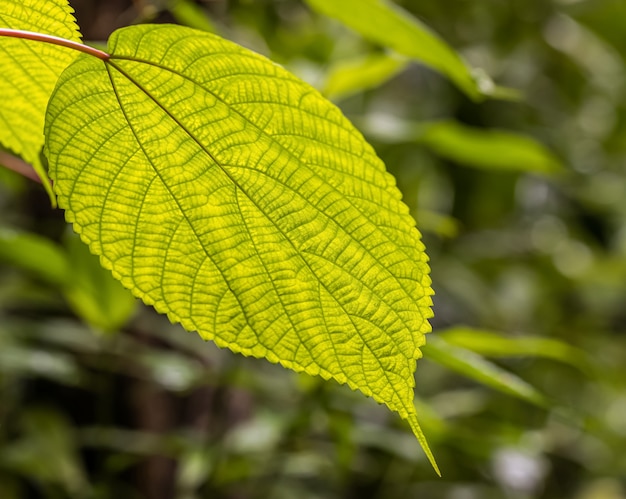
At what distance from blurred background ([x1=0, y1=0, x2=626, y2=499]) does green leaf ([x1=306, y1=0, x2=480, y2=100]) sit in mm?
194

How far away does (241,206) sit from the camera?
35 centimetres

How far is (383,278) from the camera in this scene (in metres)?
0.34

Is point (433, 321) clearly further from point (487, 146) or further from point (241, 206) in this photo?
point (241, 206)

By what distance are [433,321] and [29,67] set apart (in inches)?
49.5

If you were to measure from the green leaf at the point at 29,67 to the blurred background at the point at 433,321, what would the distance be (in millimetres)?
246

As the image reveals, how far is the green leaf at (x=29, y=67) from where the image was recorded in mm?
352

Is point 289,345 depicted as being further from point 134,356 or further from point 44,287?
point 44,287

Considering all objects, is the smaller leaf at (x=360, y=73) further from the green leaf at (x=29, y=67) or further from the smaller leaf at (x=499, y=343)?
the green leaf at (x=29, y=67)

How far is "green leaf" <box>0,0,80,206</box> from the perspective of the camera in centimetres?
35

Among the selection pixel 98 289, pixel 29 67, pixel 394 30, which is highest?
pixel 394 30

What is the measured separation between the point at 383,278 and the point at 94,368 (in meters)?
0.86

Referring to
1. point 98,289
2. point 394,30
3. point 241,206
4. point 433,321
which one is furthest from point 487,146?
point 433,321

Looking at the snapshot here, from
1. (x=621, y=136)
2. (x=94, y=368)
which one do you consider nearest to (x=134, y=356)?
(x=94, y=368)

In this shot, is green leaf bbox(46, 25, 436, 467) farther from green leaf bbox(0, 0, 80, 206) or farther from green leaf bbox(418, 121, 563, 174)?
green leaf bbox(418, 121, 563, 174)
